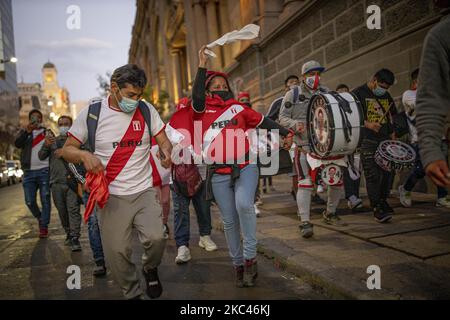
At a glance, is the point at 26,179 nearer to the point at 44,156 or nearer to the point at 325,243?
the point at 44,156

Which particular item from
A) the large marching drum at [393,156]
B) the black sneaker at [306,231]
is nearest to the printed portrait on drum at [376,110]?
the large marching drum at [393,156]

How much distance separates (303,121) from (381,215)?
159 cm

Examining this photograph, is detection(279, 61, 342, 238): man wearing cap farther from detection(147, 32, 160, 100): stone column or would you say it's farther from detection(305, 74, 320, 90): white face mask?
detection(147, 32, 160, 100): stone column

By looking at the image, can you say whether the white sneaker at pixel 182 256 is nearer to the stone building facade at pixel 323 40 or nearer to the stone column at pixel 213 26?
the stone building facade at pixel 323 40

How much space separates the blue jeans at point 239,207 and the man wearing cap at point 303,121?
1.47 meters

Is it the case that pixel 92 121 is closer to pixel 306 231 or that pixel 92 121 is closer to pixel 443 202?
pixel 306 231

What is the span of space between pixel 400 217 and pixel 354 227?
2.53 feet

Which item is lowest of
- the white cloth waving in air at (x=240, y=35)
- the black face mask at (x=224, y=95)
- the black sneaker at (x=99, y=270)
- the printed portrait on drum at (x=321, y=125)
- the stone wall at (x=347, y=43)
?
the black sneaker at (x=99, y=270)

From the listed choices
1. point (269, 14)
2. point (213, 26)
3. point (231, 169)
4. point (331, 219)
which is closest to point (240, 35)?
point (231, 169)

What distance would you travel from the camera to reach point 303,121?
5.47 metres

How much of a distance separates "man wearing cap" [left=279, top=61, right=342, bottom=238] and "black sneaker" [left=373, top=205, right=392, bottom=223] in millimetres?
553

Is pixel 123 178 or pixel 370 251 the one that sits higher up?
pixel 123 178

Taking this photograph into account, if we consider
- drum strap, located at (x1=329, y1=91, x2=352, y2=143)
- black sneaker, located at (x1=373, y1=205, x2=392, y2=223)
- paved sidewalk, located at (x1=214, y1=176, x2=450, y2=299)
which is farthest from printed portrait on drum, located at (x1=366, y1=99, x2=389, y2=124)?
paved sidewalk, located at (x1=214, y1=176, x2=450, y2=299)

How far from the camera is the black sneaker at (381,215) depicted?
5.55 m
